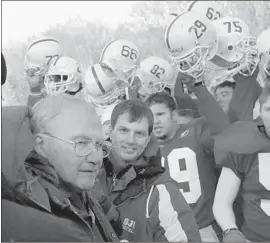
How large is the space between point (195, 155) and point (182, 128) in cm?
31

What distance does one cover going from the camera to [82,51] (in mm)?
8961

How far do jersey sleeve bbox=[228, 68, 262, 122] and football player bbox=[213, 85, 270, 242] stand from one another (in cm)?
138

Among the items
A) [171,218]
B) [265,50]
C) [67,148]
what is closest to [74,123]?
[67,148]

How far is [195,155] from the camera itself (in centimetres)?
317

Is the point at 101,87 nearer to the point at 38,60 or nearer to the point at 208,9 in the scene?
the point at 38,60

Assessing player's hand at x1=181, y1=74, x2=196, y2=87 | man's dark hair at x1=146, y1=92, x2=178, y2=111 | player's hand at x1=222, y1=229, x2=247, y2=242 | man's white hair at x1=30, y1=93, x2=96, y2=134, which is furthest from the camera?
player's hand at x1=181, y1=74, x2=196, y2=87

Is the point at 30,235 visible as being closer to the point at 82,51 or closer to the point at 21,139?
the point at 21,139

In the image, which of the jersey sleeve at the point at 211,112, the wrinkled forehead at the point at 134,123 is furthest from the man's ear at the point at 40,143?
the jersey sleeve at the point at 211,112

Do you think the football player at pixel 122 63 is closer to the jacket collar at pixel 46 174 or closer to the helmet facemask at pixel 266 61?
the helmet facemask at pixel 266 61

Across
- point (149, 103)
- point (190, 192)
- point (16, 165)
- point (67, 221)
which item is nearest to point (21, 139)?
point (16, 165)

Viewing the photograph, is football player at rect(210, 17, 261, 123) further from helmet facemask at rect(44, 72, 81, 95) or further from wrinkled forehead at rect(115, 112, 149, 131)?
A: wrinkled forehead at rect(115, 112, 149, 131)

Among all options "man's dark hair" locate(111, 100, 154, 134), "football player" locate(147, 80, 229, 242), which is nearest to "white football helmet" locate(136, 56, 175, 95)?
"football player" locate(147, 80, 229, 242)

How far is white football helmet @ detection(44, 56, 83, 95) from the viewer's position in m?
4.27

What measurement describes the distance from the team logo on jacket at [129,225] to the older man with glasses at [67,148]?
672 millimetres
